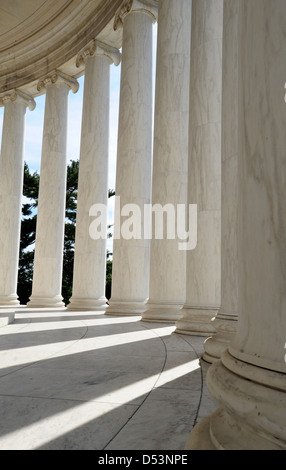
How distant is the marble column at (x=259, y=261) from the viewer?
3120 inches

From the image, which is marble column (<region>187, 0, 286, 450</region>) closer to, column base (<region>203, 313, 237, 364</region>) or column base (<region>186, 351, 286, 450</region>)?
column base (<region>186, 351, 286, 450</region>)

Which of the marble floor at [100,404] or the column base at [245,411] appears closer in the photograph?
the column base at [245,411]

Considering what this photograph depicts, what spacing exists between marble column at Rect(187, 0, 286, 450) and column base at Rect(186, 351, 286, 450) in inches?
6.9

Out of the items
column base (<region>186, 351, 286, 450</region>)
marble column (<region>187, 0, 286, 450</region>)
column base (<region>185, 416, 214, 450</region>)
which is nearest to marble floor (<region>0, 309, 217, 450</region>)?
column base (<region>185, 416, 214, 450</region>)

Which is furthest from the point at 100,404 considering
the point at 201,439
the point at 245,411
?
the point at 245,411

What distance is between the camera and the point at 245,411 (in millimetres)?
80500

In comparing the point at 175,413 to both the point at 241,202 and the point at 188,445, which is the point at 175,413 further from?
the point at 241,202

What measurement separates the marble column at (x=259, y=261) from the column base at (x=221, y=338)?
9388cm

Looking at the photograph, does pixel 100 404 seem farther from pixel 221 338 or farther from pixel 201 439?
pixel 221 338

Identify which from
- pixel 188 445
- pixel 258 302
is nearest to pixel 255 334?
pixel 258 302

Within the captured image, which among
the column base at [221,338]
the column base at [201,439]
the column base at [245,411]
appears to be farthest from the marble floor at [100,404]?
the column base at [245,411]

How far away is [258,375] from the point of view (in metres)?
82.2

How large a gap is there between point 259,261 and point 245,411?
98.2ft

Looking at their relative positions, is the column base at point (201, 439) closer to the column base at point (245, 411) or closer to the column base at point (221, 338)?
the column base at point (245, 411)
